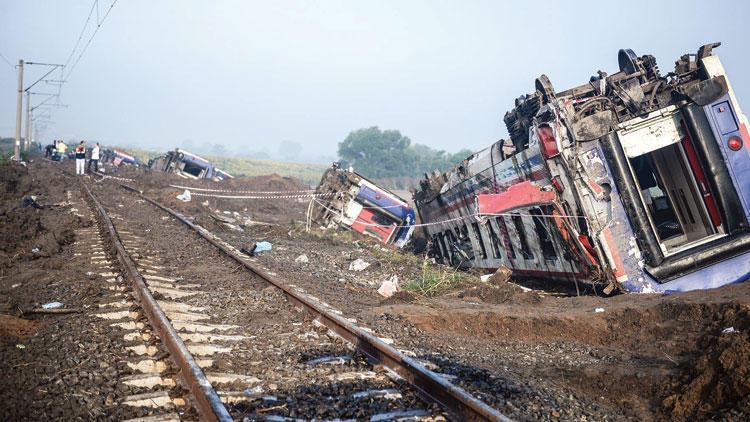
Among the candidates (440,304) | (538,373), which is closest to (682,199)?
(440,304)

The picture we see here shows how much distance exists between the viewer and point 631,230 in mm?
8953

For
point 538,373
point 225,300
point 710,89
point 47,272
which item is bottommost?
point 538,373

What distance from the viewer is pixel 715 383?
4707 millimetres

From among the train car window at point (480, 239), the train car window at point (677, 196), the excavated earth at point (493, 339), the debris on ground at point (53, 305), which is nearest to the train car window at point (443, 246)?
the train car window at point (480, 239)

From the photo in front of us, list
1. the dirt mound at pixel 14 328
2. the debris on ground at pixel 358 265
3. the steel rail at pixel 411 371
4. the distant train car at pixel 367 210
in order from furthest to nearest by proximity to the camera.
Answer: the distant train car at pixel 367 210 → the debris on ground at pixel 358 265 → the dirt mound at pixel 14 328 → the steel rail at pixel 411 371

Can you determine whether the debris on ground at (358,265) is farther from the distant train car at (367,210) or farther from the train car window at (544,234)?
the distant train car at (367,210)

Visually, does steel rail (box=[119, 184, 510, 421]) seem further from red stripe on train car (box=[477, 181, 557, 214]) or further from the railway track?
red stripe on train car (box=[477, 181, 557, 214])

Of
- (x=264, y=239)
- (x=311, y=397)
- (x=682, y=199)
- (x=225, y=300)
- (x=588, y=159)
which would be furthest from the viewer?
(x=264, y=239)

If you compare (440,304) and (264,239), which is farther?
(264,239)

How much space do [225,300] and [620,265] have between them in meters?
5.58

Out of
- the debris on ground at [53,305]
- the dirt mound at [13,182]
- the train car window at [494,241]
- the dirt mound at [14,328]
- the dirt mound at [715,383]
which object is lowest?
the dirt mound at [715,383]

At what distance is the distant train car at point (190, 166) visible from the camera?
40.4 metres

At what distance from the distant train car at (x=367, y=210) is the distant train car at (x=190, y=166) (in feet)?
74.2

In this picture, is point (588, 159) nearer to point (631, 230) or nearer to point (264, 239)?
point (631, 230)
